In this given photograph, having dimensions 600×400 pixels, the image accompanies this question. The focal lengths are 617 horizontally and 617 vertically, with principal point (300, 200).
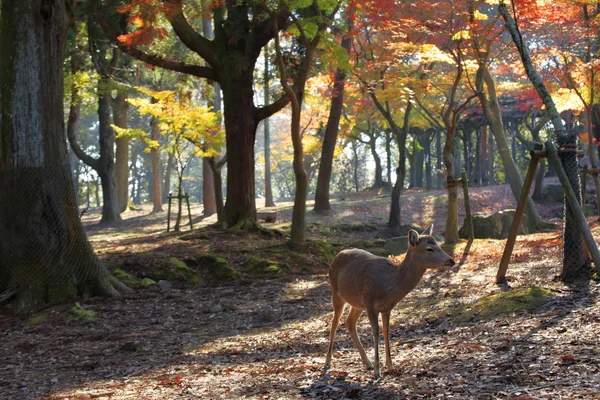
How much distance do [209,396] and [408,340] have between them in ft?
8.68

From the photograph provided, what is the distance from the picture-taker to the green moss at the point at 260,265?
13.8 m

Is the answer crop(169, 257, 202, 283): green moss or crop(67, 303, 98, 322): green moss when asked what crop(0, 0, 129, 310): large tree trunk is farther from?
crop(169, 257, 202, 283): green moss

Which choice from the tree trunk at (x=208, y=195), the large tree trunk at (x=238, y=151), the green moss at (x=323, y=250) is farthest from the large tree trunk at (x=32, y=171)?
Result: the tree trunk at (x=208, y=195)

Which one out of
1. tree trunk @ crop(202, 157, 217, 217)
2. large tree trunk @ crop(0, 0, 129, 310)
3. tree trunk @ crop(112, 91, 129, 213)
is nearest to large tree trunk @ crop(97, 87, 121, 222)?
tree trunk @ crop(202, 157, 217, 217)

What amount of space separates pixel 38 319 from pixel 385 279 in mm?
6329

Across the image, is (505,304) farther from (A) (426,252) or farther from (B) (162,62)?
(B) (162,62)

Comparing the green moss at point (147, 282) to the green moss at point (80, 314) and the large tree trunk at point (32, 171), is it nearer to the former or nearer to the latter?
the large tree trunk at point (32, 171)

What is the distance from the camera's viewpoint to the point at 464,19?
17125 mm

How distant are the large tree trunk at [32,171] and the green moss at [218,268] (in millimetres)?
2978

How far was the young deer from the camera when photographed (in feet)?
18.1

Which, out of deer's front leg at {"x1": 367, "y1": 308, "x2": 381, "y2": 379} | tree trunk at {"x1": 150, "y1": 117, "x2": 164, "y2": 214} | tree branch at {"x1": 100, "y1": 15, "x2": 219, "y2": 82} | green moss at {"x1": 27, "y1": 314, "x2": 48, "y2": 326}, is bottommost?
green moss at {"x1": 27, "y1": 314, "x2": 48, "y2": 326}

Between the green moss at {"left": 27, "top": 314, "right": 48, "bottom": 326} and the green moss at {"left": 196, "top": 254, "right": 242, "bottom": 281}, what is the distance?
418 centimetres

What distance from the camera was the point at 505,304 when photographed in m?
7.67

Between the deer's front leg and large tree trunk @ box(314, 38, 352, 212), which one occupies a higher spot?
large tree trunk @ box(314, 38, 352, 212)
